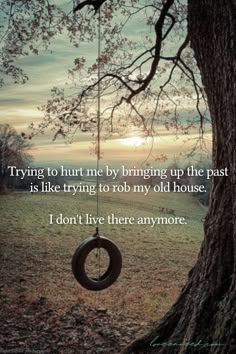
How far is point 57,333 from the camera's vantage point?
248 inches

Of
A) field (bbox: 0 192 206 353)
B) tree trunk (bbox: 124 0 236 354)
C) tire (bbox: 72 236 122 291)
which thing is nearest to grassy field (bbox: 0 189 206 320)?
field (bbox: 0 192 206 353)

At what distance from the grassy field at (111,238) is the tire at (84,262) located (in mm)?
1748

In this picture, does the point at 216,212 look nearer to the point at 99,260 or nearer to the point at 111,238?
the point at 99,260

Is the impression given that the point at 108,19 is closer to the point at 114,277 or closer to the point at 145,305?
the point at 114,277

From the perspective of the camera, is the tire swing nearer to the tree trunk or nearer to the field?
the field

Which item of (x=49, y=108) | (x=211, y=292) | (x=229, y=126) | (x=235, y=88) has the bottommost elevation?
(x=211, y=292)

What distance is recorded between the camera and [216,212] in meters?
4.27

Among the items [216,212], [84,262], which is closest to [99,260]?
[84,262]

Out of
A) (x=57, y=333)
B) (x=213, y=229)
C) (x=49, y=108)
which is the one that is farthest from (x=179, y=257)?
(x=213, y=229)

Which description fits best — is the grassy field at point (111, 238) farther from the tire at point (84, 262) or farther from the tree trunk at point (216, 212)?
the tree trunk at point (216, 212)

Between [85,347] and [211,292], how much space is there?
2.38 meters

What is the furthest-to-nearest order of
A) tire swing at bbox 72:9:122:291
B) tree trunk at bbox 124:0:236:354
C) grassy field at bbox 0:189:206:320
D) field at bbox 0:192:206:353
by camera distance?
grassy field at bbox 0:189:206:320
field at bbox 0:192:206:353
tire swing at bbox 72:9:122:291
tree trunk at bbox 124:0:236:354

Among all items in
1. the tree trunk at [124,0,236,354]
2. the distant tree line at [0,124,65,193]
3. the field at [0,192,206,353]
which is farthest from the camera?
the distant tree line at [0,124,65,193]

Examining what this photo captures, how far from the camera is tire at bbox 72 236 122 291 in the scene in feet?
19.8
